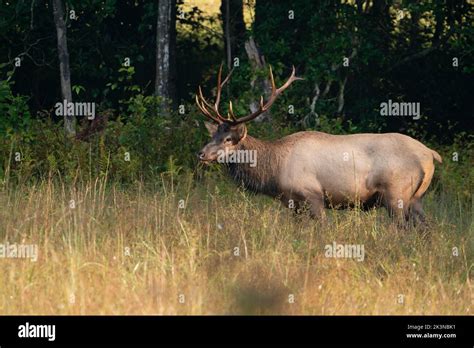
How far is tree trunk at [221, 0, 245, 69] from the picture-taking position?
17.5m

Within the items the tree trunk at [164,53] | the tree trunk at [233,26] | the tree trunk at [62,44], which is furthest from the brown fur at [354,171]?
the tree trunk at [233,26]

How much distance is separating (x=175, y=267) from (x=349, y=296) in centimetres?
131

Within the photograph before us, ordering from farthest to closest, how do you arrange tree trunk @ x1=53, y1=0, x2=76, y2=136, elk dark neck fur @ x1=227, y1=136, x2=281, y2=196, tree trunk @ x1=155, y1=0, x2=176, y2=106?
tree trunk @ x1=155, y1=0, x2=176, y2=106, tree trunk @ x1=53, y1=0, x2=76, y2=136, elk dark neck fur @ x1=227, y1=136, x2=281, y2=196

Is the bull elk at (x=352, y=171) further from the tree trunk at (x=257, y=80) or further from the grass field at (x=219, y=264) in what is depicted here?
the tree trunk at (x=257, y=80)

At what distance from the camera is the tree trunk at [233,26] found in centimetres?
1755

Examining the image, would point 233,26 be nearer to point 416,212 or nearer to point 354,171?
point 354,171

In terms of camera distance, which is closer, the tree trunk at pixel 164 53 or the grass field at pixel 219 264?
the grass field at pixel 219 264

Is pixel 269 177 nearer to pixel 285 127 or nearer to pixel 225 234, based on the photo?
pixel 225 234

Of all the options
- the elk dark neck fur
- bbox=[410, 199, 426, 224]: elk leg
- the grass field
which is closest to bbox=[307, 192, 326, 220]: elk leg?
the grass field

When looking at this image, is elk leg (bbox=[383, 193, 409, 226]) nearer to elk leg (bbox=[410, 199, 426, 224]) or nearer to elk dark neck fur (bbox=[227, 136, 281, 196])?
elk leg (bbox=[410, 199, 426, 224])

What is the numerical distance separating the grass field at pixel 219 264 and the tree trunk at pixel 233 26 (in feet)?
24.0

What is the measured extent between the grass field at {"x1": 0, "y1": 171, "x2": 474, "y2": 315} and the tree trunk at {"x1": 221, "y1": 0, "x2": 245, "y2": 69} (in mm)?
7306

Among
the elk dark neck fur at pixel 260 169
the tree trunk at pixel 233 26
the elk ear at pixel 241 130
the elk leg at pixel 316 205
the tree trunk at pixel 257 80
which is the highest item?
the tree trunk at pixel 233 26

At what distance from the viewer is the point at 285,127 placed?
1529 cm
